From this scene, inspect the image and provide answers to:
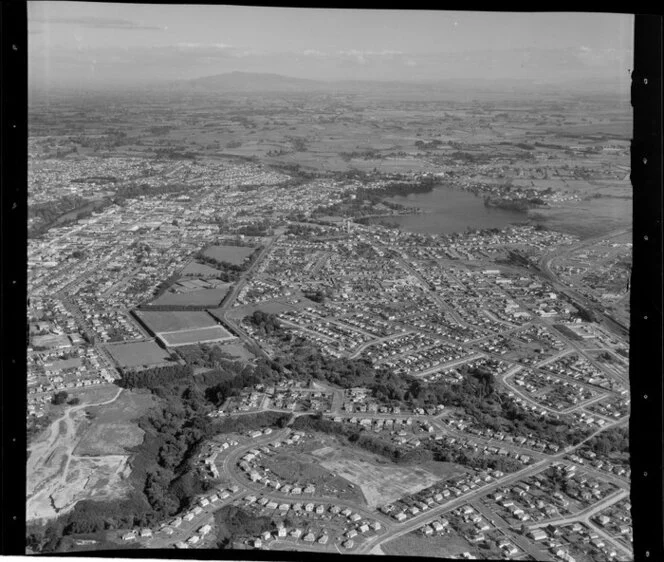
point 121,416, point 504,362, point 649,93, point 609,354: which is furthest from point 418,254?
point 649,93

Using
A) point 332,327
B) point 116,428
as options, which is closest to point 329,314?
point 332,327

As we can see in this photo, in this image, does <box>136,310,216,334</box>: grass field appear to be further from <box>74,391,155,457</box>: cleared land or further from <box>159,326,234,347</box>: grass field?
<box>74,391,155,457</box>: cleared land

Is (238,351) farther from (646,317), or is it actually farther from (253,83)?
(646,317)

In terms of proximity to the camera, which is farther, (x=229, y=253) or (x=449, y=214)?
(x=449, y=214)

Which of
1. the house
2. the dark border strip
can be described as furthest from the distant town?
the dark border strip

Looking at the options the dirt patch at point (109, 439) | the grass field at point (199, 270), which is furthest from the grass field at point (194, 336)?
the dirt patch at point (109, 439)

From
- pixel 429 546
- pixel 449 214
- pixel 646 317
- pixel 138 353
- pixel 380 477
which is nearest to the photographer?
pixel 646 317
